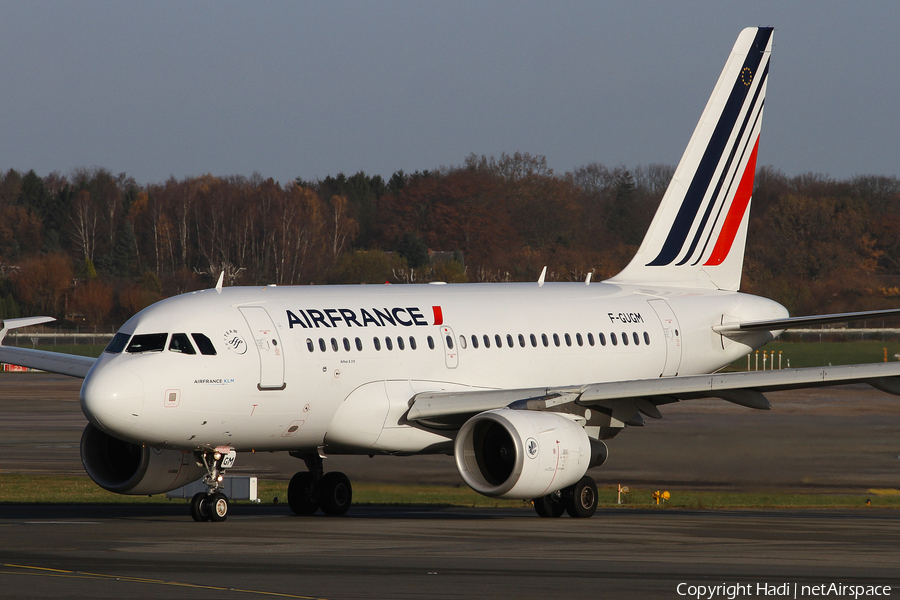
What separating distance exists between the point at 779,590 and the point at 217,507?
32.0ft

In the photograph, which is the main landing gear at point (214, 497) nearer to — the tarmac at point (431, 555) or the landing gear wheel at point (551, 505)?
the tarmac at point (431, 555)

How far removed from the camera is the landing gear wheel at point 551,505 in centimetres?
2153

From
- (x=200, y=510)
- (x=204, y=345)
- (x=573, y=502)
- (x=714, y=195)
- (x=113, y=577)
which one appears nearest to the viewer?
(x=113, y=577)

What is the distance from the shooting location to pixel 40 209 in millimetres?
101250

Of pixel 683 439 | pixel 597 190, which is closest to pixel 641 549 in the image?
pixel 683 439

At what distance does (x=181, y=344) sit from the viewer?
63.5 feet

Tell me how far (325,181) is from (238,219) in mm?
19814

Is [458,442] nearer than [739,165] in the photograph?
Yes

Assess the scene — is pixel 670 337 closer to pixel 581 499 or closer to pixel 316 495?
pixel 581 499

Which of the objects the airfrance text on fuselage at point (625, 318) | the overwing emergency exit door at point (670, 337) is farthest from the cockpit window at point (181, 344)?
the overwing emergency exit door at point (670, 337)

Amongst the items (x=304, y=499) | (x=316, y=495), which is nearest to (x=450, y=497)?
(x=316, y=495)

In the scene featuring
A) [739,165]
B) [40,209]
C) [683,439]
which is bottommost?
[683,439]

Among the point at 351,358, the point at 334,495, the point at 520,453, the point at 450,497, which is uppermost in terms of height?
the point at 351,358

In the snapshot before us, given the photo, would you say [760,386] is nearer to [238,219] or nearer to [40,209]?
[238,219]
